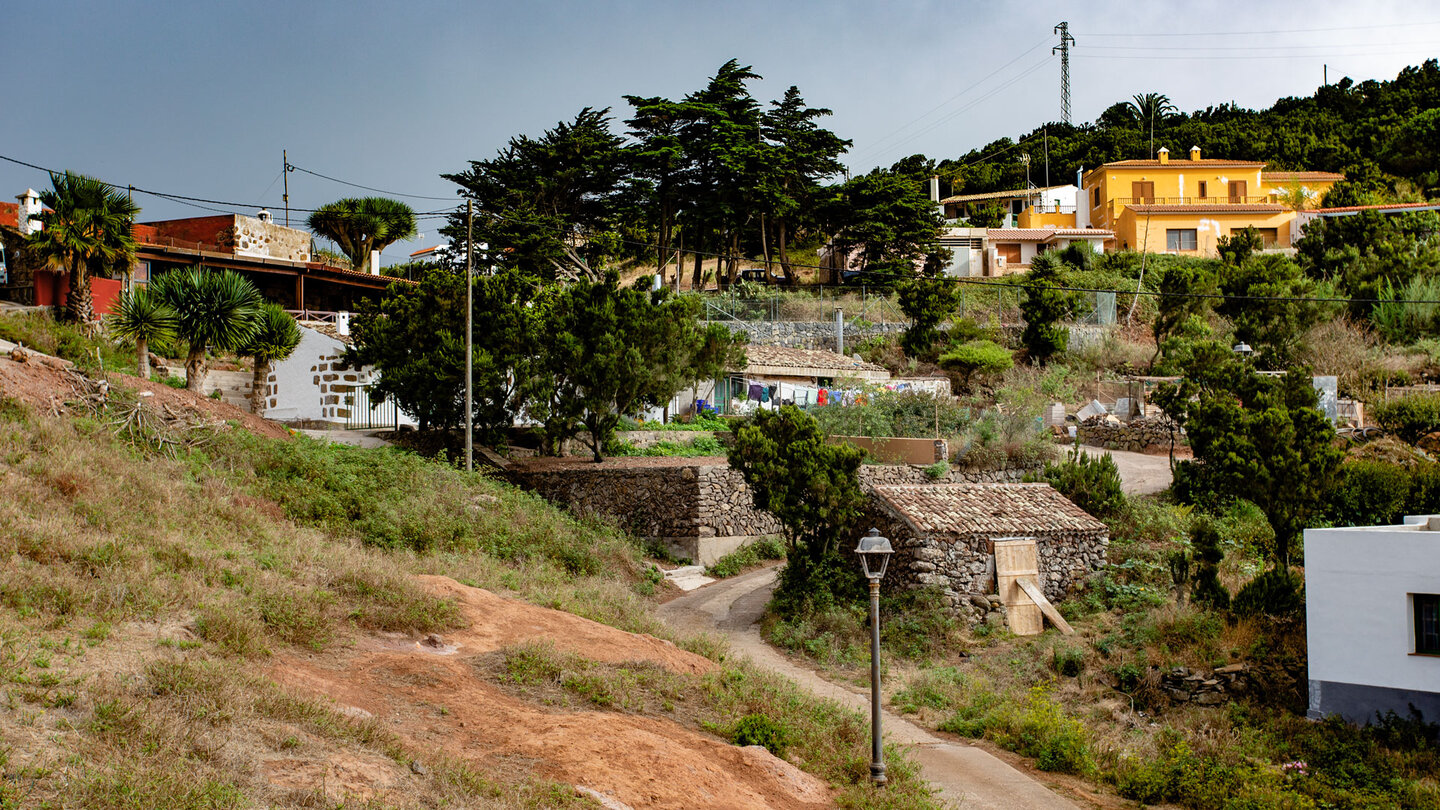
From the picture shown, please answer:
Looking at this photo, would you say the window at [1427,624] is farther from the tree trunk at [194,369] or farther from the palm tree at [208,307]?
the tree trunk at [194,369]

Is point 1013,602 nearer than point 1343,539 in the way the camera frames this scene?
No

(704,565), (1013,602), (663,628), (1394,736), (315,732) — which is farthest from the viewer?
(704,565)

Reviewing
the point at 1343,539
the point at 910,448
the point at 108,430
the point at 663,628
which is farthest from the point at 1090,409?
the point at 108,430

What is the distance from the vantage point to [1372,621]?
1502 centimetres

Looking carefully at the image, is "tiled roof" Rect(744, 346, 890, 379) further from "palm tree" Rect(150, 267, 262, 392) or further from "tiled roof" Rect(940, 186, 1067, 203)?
"tiled roof" Rect(940, 186, 1067, 203)

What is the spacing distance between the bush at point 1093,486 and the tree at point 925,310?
16.5 metres

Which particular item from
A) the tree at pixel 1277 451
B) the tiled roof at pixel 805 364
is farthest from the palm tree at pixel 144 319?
the tree at pixel 1277 451

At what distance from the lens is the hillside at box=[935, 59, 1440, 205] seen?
6369 centimetres

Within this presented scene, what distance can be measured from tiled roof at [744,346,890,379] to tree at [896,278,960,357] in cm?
282

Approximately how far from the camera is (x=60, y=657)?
870cm

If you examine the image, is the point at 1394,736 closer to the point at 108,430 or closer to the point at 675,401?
the point at 108,430

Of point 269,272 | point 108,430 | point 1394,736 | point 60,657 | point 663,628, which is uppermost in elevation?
point 269,272

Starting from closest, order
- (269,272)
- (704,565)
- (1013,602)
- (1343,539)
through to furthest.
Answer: (1343,539) < (1013,602) < (704,565) < (269,272)

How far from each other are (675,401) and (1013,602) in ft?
55.0
